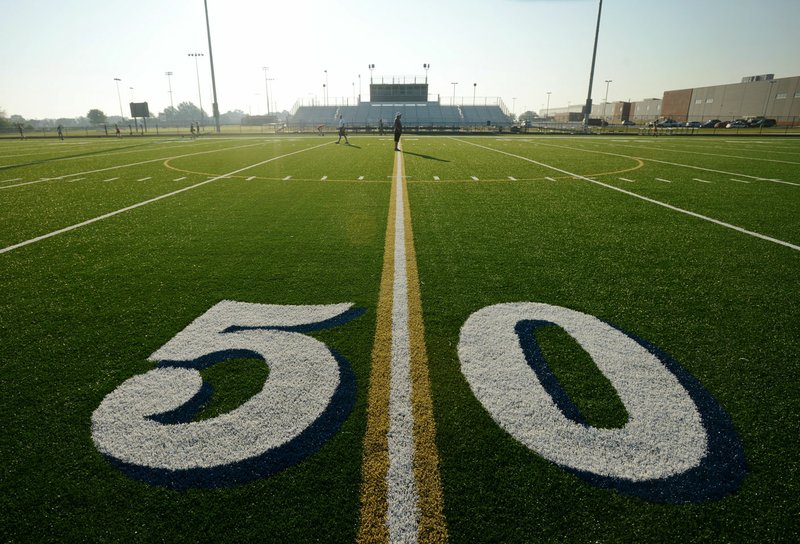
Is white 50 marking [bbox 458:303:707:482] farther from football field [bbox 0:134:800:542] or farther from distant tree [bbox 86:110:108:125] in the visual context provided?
distant tree [bbox 86:110:108:125]

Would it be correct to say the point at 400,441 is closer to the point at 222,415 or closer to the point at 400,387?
the point at 400,387

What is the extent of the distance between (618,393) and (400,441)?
1.27 m

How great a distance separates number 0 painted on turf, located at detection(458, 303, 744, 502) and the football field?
0.04 ft

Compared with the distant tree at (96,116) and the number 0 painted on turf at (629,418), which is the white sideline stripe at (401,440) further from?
the distant tree at (96,116)

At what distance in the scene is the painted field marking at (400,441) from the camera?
5.37ft

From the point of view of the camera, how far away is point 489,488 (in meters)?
1.78

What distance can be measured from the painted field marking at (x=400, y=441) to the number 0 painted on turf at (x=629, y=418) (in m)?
0.35

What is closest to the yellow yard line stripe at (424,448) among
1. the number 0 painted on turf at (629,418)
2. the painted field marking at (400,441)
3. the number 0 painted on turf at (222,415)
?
the painted field marking at (400,441)

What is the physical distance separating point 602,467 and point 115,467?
2120mm

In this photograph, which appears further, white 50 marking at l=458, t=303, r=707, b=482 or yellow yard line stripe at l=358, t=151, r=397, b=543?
white 50 marking at l=458, t=303, r=707, b=482

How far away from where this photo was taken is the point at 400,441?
2.05 meters

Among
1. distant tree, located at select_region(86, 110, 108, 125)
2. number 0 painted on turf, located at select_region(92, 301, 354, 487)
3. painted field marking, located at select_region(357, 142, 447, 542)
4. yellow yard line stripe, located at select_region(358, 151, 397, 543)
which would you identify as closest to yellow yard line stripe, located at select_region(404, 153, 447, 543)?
painted field marking, located at select_region(357, 142, 447, 542)

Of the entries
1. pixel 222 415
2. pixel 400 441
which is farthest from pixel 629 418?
pixel 222 415

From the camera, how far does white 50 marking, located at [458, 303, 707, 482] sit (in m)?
1.94
